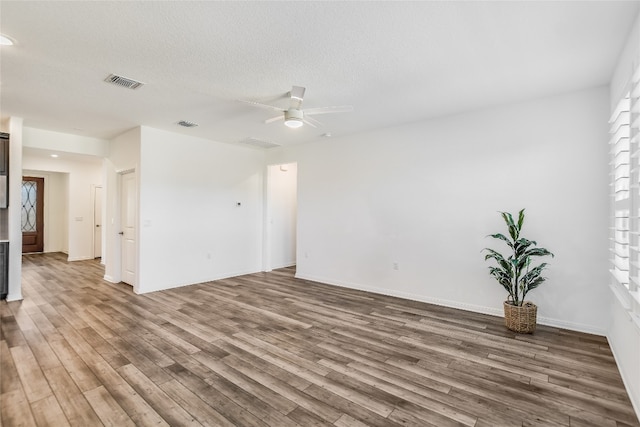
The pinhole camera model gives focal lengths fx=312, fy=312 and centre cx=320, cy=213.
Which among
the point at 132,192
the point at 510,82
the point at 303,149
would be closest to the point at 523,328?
the point at 510,82

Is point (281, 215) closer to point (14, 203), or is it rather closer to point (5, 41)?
point (14, 203)

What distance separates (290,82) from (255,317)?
9.51 ft

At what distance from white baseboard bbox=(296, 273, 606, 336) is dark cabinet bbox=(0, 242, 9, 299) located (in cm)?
468

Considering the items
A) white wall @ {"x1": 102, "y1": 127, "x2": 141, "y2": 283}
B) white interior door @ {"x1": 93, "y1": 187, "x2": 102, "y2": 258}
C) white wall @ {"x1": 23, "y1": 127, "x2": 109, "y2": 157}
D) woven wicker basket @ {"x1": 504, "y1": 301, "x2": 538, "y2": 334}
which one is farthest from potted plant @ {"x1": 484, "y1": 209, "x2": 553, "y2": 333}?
white interior door @ {"x1": 93, "y1": 187, "x2": 102, "y2": 258}

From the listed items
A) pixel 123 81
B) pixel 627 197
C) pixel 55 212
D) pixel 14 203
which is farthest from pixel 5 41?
pixel 55 212

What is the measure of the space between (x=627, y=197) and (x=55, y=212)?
43.5ft

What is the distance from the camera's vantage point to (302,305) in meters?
4.60

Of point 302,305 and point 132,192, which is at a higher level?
point 132,192

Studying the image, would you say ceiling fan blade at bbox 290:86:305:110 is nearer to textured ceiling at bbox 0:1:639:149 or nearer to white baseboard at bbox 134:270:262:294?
textured ceiling at bbox 0:1:639:149

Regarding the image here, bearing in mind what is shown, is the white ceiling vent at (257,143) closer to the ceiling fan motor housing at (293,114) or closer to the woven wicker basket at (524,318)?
the ceiling fan motor housing at (293,114)

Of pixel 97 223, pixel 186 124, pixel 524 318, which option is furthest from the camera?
pixel 97 223

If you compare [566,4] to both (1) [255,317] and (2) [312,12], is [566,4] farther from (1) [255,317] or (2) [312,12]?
(1) [255,317]

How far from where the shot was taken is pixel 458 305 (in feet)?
14.6

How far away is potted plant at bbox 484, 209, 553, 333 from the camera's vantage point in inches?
139
